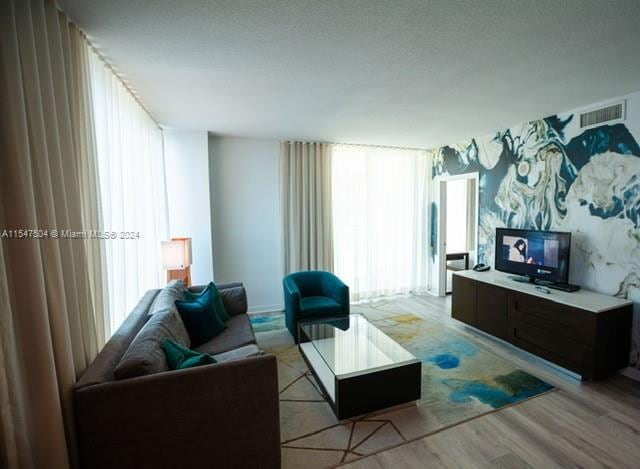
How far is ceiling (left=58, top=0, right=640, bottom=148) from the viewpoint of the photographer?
1.55m

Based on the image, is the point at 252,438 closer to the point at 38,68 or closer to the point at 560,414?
the point at 38,68

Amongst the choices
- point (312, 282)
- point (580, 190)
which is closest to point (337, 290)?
point (312, 282)

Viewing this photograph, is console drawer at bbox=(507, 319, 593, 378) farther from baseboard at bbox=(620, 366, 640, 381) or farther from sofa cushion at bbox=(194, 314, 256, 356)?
sofa cushion at bbox=(194, 314, 256, 356)

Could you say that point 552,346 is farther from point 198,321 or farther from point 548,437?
point 198,321

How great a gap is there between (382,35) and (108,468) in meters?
2.76

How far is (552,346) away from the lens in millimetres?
2879

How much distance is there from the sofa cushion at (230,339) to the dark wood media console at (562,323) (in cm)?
279

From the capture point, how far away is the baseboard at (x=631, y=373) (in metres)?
2.73

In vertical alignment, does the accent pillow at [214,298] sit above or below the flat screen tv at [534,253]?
below

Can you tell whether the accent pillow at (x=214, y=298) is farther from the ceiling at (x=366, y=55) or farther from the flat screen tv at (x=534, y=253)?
the flat screen tv at (x=534, y=253)

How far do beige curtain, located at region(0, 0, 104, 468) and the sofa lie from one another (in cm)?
11

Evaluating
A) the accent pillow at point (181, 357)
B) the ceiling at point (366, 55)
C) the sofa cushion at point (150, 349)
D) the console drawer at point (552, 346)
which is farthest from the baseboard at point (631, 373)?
the sofa cushion at point (150, 349)

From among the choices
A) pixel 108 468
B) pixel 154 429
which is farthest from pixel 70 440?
pixel 154 429

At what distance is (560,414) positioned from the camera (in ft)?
7.45
